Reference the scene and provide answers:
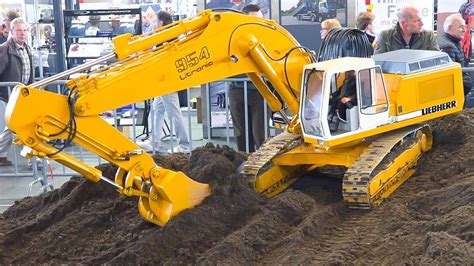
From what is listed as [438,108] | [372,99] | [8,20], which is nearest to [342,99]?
[372,99]

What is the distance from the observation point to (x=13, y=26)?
12492 millimetres

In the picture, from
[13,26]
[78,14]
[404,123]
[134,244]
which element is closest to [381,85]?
[404,123]

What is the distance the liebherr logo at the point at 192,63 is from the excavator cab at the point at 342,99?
969 millimetres

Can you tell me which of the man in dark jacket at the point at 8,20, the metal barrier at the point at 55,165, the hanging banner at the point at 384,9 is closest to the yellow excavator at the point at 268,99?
the metal barrier at the point at 55,165

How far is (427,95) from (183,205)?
2.75m

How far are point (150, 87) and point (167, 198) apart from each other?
98 centimetres

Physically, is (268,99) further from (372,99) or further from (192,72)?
(192,72)

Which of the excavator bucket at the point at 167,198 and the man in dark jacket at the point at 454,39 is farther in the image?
the man in dark jacket at the point at 454,39

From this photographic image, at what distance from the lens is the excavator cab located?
7371 mm

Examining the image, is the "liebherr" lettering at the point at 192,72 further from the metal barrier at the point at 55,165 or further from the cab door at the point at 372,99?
the metal barrier at the point at 55,165

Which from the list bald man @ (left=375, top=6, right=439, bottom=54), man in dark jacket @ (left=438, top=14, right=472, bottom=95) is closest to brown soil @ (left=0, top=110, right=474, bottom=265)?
bald man @ (left=375, top=6, right=439, bottom=54)

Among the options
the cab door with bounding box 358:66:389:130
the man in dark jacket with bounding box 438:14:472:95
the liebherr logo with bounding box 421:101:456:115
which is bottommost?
the liebherr logo with bounding box 421:101:456:115

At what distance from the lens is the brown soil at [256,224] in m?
6.17

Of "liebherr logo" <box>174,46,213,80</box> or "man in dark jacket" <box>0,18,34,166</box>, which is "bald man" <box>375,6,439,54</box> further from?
"man in dark jacket" <box>0,18,34,166</box>
